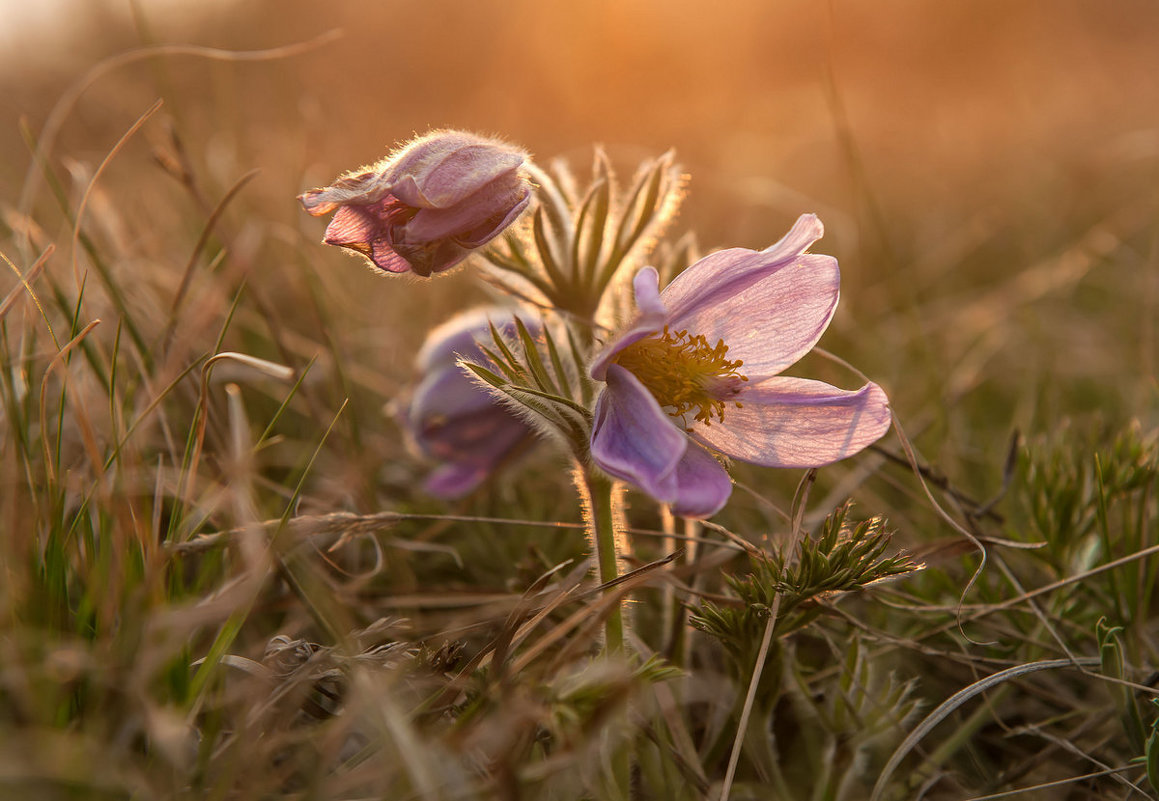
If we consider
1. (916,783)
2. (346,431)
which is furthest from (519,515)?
(916,783)

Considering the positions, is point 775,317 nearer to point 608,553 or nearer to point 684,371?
point 684,371

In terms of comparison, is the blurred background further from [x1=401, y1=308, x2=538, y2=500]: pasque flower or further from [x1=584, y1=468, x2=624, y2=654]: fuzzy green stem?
[x1=584, y1=468, x2=624, y2=654]: fuzzy green stem

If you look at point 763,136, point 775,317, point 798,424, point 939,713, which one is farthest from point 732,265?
point 763,136

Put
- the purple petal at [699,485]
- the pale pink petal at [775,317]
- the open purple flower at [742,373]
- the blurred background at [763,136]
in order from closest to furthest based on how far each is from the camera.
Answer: the purple petal at [699,485] < the open purple flower at [742,373] < the pale pink petal at [775,317] < the blurred background at [763,136]

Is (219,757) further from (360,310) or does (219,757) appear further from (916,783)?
(360,310)

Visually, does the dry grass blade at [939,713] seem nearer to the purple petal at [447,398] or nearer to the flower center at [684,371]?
the flower center at [684,371]

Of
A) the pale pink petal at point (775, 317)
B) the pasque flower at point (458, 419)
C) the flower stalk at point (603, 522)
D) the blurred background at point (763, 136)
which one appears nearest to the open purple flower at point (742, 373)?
the pale pink petal at point (775, 317)
